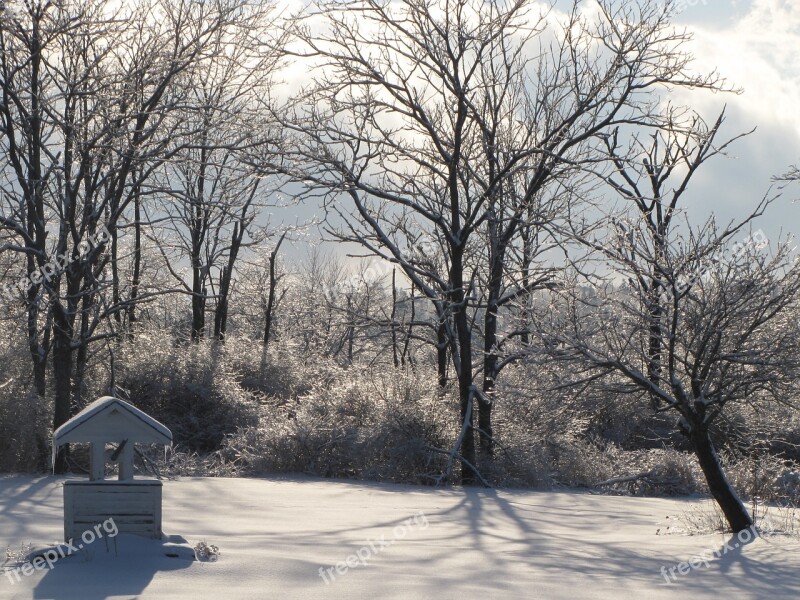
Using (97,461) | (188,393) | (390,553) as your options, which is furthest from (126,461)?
(188,393)

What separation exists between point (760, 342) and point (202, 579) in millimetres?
5384

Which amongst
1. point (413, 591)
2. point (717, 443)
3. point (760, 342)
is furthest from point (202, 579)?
point (717, 443)

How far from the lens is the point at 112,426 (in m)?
6.41

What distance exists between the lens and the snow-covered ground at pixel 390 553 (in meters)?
5.39

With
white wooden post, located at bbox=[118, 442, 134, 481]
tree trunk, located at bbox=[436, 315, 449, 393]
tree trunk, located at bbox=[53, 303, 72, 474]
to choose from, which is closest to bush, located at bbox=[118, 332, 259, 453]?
tree trunk, located at bbox=[436, 315, 449, 393]

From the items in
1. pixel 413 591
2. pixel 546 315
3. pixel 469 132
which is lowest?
pixel 413 591

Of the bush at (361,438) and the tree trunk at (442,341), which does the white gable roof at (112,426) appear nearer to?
the bush at (361,438)

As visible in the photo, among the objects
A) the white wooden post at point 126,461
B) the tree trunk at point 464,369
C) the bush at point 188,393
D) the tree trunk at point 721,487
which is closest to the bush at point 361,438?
the tree trunk at point 464,369

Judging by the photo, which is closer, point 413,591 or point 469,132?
point 413,591

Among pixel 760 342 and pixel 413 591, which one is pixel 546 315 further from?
pixel 413 591

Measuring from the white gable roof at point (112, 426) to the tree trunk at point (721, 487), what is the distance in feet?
15.9

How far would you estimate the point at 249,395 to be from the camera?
17922 millimetres

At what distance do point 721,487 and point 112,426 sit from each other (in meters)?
5.41

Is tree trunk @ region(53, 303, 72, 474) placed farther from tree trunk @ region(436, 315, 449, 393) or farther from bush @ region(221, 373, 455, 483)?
tree trunk @ region(436, 315, 449, 393)
